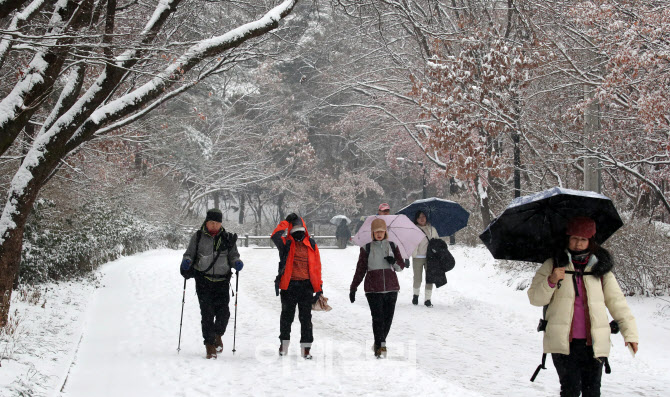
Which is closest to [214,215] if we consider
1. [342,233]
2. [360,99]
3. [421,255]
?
[421,255]

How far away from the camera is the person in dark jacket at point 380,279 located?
28.4 feet

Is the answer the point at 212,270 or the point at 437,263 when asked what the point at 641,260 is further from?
the point at 212,270

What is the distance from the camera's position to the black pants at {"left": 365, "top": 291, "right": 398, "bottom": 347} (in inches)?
339

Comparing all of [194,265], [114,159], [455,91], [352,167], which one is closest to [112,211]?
[114,159]

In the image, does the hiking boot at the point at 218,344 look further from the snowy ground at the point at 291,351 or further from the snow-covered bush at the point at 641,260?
the snow-covered bush at the point at 641,260

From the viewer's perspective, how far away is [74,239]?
15.5 meters

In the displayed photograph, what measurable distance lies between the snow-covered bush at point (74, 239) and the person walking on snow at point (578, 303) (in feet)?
35.6

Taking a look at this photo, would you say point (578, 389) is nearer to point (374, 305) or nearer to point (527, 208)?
point (527, 208)

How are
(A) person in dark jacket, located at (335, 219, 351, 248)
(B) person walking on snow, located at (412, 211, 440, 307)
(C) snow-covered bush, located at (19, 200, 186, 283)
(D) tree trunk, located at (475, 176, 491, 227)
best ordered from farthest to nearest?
(A) person in dark jacket, located at (335, 219, 351, 248)
(D) tree trunk, located at (475, 176, 491, 227)
(B) person walking on snow, located at (412, 211, 440, 307)
(C) snow-covered bush, located at (19, 200, 186, 283)

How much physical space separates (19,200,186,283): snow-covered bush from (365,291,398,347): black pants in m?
7.78

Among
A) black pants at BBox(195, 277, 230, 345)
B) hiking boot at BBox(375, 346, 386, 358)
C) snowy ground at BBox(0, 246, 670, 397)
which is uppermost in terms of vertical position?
black pants at BBox(195, 277, 230, 345)

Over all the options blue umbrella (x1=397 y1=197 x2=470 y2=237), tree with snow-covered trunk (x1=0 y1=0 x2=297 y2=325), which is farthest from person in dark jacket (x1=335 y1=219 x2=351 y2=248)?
tree with snow-covered trunk (x1=0 y1=0 x2=297 y2=325)

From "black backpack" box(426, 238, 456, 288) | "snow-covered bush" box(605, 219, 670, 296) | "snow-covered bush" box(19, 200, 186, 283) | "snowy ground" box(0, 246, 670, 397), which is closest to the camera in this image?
"snowy ground" box(0, 246, 670, 397)

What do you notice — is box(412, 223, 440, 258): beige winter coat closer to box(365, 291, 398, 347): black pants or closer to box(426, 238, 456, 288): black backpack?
box(426, 238, 456, 288): black backpack
